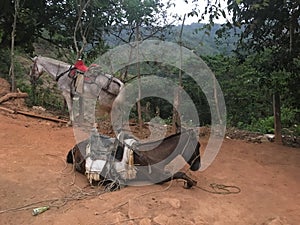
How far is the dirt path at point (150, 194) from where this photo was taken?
12.3 feet

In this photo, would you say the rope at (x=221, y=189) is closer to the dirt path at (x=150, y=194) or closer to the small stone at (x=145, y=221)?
the dirt path at (x=150, y=194)

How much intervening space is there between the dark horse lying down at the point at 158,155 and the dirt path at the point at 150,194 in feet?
0.52

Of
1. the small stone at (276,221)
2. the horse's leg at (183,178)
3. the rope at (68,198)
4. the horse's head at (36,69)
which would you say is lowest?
the small stone at (276,221)

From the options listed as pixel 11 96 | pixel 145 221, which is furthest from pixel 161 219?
pixel 11 96

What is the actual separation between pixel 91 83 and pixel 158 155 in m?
3.66

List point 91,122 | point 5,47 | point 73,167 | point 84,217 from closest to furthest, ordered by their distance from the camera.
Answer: point 84,217, point 73,167, point 91,122, point 5,47

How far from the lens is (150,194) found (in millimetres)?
4230

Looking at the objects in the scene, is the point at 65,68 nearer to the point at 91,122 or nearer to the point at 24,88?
the point at 91,122

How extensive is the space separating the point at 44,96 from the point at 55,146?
4.59m

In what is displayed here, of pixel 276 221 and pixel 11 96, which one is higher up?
pixel 11 96

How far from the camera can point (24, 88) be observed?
11289 mm

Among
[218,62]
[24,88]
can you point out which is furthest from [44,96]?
[218,62]

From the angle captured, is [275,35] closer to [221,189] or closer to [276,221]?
[221,189]

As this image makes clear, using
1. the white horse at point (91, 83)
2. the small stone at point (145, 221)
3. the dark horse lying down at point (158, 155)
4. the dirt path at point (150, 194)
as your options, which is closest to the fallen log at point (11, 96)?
the white horse at point (91, 83)
